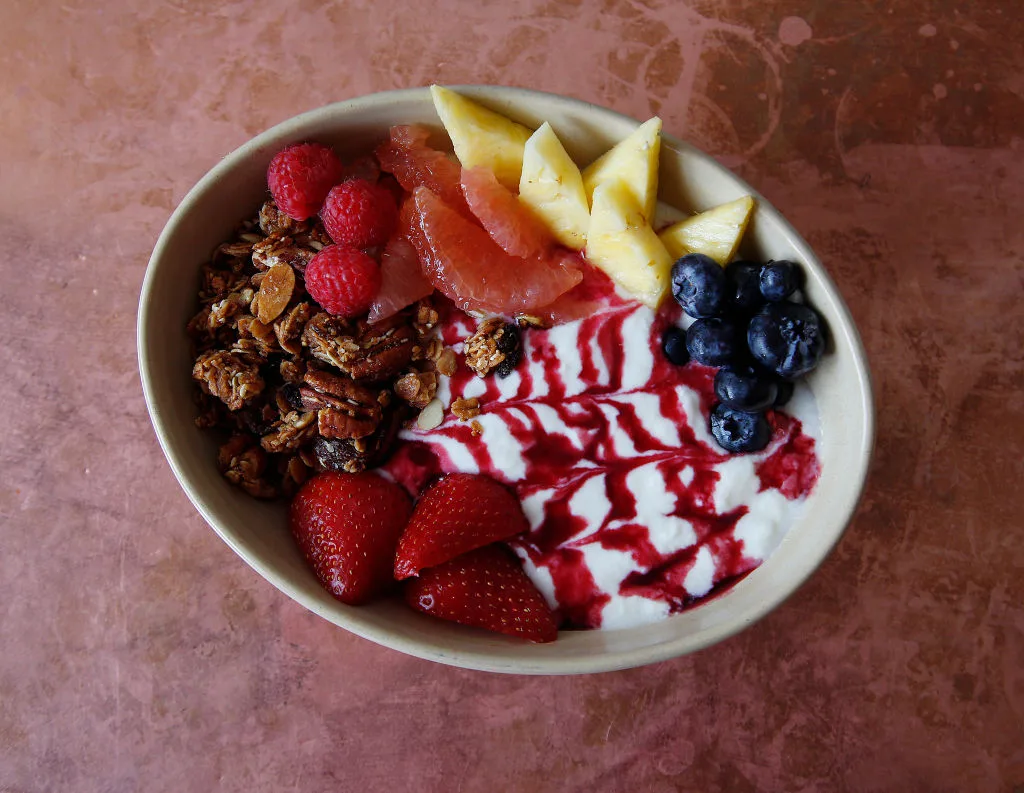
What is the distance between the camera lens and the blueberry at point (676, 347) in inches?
56.1

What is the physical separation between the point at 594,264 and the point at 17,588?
1403 millimetres

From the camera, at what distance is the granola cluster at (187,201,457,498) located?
140cm

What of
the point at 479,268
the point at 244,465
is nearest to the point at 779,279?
the point at 479,268

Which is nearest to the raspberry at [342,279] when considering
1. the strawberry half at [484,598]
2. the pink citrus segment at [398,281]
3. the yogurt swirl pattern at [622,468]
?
the pink citrus segment at [398,281]

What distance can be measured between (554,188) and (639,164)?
15cm

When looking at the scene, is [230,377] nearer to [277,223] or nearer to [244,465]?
[244,465]

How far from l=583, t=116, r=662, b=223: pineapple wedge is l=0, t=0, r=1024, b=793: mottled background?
0.42m

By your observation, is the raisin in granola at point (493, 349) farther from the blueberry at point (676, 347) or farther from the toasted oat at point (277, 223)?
the toasted oat at point (277, 223)

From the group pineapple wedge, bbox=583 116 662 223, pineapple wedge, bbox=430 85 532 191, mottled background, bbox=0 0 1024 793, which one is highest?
pineapple wedge, bbox=430 85 532 191

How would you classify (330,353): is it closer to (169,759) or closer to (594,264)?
(594,264)

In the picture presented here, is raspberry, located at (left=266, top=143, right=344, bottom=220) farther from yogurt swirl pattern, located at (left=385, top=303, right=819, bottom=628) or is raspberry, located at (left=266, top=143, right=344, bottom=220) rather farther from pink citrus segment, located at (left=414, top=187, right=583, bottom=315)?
yogurt swirl pattern, located at (left=385, top=303, right=819, bottom=628)

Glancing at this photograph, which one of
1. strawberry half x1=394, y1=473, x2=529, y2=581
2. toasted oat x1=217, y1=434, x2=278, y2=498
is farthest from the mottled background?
strawberry half x1=394, y1=473, x2=529, y2=581

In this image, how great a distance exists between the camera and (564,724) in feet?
5.40

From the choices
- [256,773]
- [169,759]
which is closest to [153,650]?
[169,759]
